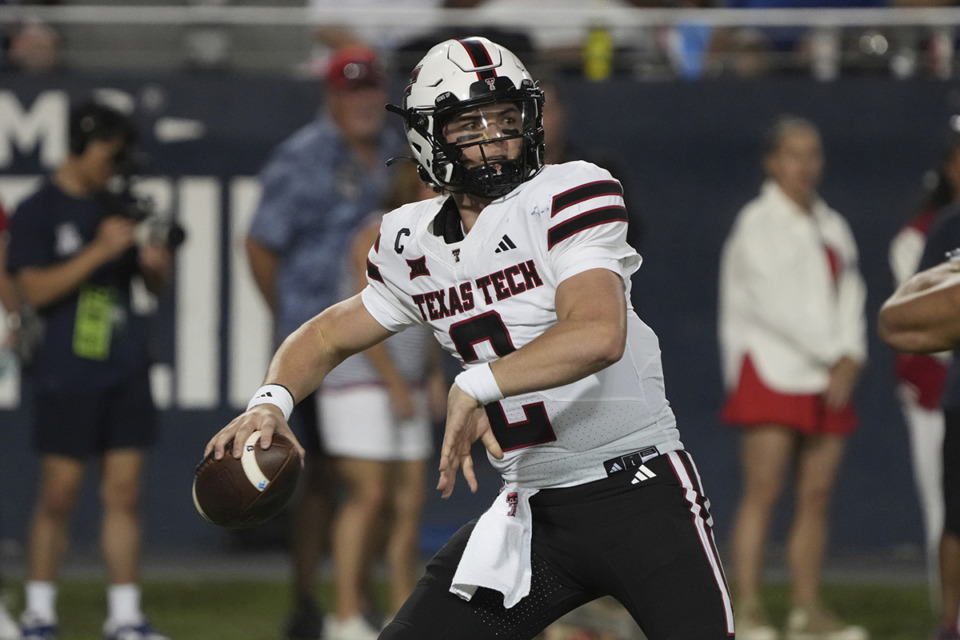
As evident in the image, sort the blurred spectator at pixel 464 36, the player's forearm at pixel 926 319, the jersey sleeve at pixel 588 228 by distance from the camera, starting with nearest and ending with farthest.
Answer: the jersey sleeve at pixel 588 228, the player's forearm at pixel 926 319, the blurred spectator at pixel 464 36

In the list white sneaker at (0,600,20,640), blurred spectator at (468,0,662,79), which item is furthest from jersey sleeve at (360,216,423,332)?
blurred spectator at (468,0,662,79)

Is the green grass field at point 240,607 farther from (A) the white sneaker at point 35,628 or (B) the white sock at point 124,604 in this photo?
(B) the white sock at point 124,604

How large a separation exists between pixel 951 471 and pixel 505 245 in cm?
225

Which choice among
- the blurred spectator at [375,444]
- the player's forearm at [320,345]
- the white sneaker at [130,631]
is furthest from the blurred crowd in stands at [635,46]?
the player's forearm at [320,345]

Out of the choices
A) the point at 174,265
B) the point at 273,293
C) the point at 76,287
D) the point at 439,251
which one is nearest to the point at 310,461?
the point at 273,293

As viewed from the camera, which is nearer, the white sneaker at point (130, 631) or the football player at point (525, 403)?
the football player at point (525, 403)

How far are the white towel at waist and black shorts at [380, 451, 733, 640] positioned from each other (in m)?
0.06

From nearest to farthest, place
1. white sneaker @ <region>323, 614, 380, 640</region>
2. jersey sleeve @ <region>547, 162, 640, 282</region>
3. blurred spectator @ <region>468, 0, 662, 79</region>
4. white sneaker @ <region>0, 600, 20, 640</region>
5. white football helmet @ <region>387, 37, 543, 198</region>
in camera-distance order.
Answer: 1. jersey sleeve @ <region>547, 162, 640, 282</region>
2. white football helmet @ <region>387, 37, 543, 198</region>
3. white sneaker @ <region>323, 614, 380, 640</region>
4. white sneaker @ <region>0, 600, 20, 640</region>
5. blurred spectator @ <region>468, 0, 662, 79</region>

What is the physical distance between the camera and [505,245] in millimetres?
3525

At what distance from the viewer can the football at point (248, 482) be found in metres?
3.35

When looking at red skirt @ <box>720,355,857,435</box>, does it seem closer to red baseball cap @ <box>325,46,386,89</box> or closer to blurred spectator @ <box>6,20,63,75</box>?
red baseball cap @ <box>325,46,386,89</box>

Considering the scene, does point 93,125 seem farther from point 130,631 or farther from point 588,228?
point 588,228

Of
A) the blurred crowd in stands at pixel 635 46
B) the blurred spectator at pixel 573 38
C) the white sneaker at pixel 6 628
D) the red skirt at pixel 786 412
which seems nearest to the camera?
the white sneaker at pixel 6 628

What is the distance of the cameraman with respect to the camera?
6.09 m
